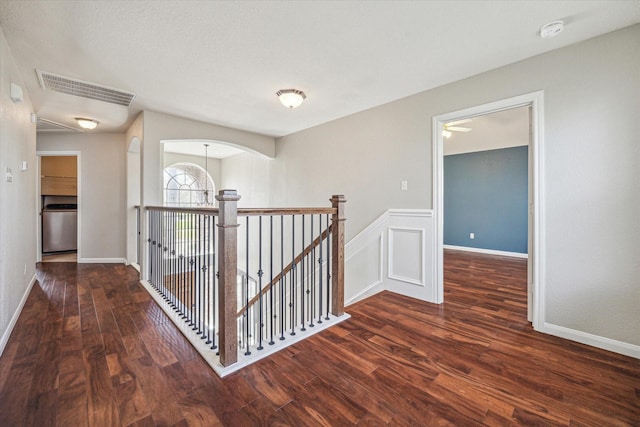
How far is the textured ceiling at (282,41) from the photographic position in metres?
1.69

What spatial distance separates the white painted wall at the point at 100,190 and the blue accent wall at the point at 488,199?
6.83 m

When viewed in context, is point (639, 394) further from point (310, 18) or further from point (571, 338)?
point (310, 18)

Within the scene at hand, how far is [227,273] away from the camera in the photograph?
160 centimetres

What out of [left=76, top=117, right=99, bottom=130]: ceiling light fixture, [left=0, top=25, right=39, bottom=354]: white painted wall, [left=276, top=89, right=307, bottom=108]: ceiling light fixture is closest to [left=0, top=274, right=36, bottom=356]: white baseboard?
[left=0, top=25, right=39, bottom=354]: white painted wall

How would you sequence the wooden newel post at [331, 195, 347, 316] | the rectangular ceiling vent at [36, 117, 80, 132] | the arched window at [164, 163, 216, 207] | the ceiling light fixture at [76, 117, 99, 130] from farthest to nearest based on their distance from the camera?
the arched window at [164, 163, 216, 207] < the rectangular ceiling vent at [36, 117, 80, 132] < the ceiling light fixture at [76, 117, 99, 130] < the wooden newel post at [331, 195, 347, 316]

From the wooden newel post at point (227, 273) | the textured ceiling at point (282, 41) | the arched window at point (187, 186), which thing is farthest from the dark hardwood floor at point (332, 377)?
the arched window at point (187, 186)

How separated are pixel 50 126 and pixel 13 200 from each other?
9.76 ft

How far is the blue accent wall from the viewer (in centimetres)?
529

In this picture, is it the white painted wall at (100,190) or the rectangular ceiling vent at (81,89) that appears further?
the white painted wall at (100,190)

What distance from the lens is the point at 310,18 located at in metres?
1.78

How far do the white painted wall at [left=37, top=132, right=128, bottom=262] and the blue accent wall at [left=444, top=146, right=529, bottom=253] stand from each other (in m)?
6.83

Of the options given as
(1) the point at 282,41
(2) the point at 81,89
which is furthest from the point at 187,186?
(1) the point at 282,41

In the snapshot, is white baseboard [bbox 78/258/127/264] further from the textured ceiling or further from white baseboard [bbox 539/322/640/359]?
white baseboard [bbox 539/322/640/359]

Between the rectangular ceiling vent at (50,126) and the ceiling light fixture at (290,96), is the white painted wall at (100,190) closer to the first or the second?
the rectangular ceiling vent at (50,126)
